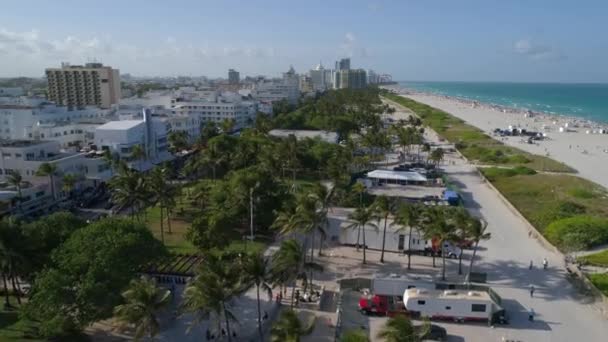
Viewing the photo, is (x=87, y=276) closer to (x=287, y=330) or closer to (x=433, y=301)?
(x=287, y=330)

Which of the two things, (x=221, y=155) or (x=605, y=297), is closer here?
(x=605, y=297)

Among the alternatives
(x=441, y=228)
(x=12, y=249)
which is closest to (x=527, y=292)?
(x=441, y=228)

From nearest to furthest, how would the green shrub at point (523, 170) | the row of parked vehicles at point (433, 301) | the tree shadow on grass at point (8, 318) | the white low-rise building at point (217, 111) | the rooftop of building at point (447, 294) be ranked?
the tree shadow on grass at point (8, 318)
the row of parked vehicles at point (433, 301)
the rooftop of building at point (447, 294)
the green shrub at point (523, 170)
the white low-rise building at point (217, 111)

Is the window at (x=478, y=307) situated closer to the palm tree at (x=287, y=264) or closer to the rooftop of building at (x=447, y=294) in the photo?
the rooftop of building at (x=447, y=294)

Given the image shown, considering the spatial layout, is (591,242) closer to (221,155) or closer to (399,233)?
(399,233)

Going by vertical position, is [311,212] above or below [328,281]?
above

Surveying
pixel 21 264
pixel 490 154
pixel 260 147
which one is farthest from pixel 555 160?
pixel 21 264

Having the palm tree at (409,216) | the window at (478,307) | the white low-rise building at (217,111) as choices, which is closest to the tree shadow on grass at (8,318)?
the palm tree at (409,216)

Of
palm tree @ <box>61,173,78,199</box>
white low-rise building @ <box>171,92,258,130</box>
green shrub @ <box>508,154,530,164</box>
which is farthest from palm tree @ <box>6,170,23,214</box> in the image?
green shrub @ <box>508,154,530,164</box>
